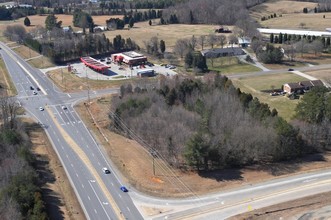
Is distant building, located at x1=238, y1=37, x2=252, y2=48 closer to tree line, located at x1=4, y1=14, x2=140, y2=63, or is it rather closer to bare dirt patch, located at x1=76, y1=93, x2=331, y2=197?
tree line, located at x1=4, y1=14, x2=140, y2=63

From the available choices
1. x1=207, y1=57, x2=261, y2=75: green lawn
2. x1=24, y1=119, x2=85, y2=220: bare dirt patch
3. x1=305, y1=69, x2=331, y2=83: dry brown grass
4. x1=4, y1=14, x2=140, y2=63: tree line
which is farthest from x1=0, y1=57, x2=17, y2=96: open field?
x1=305, y1=69, x2=331, y2=83: dry brown grass

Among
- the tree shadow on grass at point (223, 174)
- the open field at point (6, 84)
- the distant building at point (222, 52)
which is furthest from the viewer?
the distant building at point (222, 52)

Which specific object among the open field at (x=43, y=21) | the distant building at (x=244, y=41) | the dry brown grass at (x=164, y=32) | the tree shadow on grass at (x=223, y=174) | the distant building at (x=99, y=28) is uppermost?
the open field at (x=43, y=21)

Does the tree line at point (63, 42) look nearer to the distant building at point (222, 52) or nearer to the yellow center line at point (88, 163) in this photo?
the distant building at point (222, 52)

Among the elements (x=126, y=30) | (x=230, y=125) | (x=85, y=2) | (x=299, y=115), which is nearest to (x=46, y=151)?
(x=230, y=125)

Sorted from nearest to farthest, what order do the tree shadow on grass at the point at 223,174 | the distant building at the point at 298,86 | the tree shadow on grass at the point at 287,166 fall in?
the tree shadow on grass at the point at 223,174
the tree shadow on grass at the point at 287,166
the distant building at the point at 298,86

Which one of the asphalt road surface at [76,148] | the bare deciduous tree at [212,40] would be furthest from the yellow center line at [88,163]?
the bare deciduous tree at [212,40]

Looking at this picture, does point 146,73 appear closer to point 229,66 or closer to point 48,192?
point 229,66

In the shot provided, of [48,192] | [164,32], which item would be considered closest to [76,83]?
[48,192]
